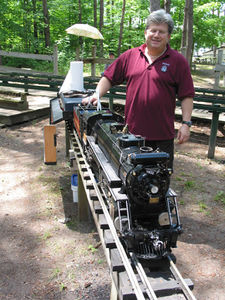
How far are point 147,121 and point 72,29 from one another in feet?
45.1

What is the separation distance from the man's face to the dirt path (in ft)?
9.79

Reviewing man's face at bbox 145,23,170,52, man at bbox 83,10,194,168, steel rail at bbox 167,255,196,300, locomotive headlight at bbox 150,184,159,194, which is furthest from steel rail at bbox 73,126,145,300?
man's face at bbox 145,23,170,52

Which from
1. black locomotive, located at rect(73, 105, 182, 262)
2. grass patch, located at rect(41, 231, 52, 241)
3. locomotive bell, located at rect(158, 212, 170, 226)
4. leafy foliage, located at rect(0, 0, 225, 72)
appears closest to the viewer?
black locomotive, located at rect(73, 105, 182, 262)

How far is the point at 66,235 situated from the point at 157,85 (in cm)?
304

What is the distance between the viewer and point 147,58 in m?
3.28

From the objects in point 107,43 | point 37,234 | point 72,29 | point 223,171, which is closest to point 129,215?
point 37,234

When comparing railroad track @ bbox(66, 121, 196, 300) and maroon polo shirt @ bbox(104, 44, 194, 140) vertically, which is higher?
maroon polo shirt @ bbox(104, 44, 194, 140)

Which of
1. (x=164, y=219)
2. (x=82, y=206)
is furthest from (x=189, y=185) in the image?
(x=164, y=219)

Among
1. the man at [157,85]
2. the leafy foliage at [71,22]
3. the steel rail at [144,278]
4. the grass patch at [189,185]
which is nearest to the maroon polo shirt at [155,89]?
the man at [157,85]

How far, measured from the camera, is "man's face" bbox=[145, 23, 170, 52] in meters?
3.03

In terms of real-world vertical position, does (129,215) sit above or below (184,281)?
above

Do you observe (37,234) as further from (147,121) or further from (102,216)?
(147,121)

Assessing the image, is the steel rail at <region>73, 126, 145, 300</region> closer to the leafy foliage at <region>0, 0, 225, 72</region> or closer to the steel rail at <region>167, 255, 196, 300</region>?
the steel rail at <region>167, 255, 196, 300</region>

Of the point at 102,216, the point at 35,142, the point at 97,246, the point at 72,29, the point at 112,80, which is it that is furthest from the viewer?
the point at 72,29
